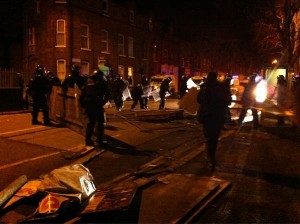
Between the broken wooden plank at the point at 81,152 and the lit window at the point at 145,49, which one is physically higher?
the lit window at the point at 145,49

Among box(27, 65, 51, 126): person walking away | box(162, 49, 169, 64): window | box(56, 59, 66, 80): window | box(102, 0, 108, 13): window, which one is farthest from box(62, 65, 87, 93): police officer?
box(162, 49, 169, 64): window

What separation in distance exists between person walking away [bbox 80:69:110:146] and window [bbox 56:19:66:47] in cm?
2158

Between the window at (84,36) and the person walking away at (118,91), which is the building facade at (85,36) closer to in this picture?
the window at (84,36)

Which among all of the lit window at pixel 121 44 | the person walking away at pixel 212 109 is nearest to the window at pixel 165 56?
the lit window at pixel 121 44

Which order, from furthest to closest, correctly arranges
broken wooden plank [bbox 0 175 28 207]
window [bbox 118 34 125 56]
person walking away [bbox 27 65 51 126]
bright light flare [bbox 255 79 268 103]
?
window [bbox 118 34 125 56]
bright light flare [bbox 255 79 268 103]
person walking away [bbox 27 65 51 126]
broken wooden plank [bbox 0 175 28 207]

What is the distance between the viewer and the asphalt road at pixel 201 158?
5824mm

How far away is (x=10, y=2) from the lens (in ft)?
111

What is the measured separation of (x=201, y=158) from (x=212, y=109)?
4.96 feet

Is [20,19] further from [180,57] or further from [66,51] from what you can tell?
[180,57]

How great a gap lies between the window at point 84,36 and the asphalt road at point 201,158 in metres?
17.9

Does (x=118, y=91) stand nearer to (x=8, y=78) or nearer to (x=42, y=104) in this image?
(x=8, y=78)

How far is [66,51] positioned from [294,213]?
2621 cm

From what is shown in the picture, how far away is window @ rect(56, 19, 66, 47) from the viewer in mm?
30056

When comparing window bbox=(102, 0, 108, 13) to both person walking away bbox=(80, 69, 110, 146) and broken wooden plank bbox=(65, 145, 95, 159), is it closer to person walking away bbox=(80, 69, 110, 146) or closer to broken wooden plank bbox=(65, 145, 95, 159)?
person walking away bbox=(80, 69, 110, 146)
